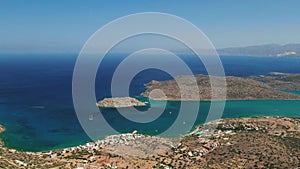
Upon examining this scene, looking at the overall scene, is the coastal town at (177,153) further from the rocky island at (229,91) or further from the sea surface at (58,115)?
the rocky island at (229,91)

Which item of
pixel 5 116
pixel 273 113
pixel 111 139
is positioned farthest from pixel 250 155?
pixel 5 116

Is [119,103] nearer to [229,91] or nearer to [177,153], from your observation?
[229,91]

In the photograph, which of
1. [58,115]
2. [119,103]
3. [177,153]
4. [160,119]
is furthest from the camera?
[119,103]

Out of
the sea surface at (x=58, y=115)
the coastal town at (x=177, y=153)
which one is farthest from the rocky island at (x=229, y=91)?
the coastal town at (x=177, y=153)

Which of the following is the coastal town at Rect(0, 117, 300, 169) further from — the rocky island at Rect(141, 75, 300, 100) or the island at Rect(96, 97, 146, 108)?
the rocky island at Rect(141, 75, 300, 100)

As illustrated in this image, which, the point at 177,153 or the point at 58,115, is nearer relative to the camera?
the point at 177,153

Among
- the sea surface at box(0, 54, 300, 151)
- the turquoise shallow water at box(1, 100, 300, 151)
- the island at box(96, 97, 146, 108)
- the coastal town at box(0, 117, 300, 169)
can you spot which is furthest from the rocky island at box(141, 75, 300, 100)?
the coastal town at box(0, 117, 300, 169)

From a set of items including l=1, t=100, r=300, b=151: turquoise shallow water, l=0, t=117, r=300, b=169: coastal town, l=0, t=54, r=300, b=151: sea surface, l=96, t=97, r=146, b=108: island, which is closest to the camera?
l=0, t=117, r=300, b=169: coastal town

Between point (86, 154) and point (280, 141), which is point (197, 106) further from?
point (86, 154)

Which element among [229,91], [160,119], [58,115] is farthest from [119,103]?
[229,91]

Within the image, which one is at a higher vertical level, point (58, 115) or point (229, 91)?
point (229, 91)
